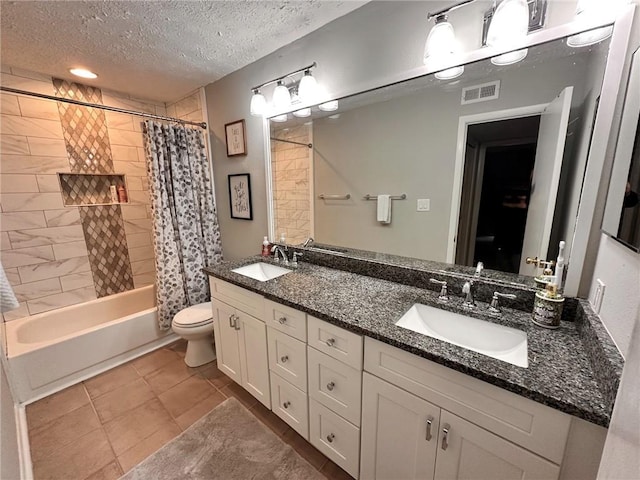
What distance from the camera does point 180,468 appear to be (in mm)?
1327

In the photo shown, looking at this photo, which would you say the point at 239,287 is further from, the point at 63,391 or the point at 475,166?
the point at 63,391

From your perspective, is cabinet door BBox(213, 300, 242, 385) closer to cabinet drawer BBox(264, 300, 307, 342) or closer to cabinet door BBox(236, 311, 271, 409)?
cabinet door BBox(236, 311, 271, 409)

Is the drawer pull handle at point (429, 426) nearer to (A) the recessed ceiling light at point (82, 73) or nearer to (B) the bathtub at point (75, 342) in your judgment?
(B) the bathtub at point (75, 342)

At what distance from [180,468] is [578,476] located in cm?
163

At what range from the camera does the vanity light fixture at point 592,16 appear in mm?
866

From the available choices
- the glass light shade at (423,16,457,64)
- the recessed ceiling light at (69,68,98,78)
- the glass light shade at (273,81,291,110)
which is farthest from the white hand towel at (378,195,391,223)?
the recessed ceiling light at (69,68,98,78)

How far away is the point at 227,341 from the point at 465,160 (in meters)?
1.79

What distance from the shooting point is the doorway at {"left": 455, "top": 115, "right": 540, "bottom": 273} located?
1.10m

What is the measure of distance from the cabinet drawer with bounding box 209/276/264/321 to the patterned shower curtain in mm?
761

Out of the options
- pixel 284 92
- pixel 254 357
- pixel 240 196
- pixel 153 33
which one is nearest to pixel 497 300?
pixel 254 357

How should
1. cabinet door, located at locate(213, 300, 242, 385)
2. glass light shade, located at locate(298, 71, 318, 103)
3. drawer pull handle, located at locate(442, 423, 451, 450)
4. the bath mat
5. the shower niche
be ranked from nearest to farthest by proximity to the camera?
drawer pull handle, located at locate(442, 423, 451, 450), the bath mat, glass light shade, located at locate(298, 71, 318, 103), cabinet door, located at locate(213, 300, 242, 385), the shower niche

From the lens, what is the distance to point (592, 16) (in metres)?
0.89

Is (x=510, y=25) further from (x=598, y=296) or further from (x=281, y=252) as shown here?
(x=281, y=252)

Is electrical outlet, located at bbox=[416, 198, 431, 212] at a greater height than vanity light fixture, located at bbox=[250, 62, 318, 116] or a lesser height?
lesser
